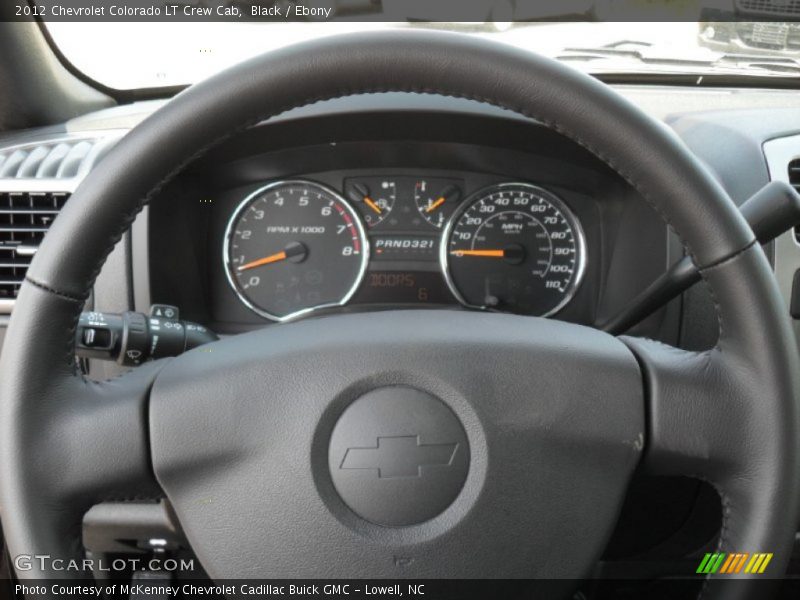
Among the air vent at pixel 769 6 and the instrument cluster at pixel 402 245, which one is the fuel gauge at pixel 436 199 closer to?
the instrument cluster at pixel 402 245

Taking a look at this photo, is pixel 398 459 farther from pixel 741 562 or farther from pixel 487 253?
pixel 487 253

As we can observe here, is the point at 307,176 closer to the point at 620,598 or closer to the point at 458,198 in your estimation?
the point at 458,198

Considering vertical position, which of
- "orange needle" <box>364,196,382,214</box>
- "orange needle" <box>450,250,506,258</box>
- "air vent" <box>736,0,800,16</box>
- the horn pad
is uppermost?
"air vent" <box>736,0,800,16</box>

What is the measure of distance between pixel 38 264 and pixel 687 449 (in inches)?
28.9

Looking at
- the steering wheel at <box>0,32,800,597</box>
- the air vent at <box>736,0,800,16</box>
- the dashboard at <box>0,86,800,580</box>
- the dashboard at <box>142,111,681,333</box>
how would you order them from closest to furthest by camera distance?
the steering wheel at <box>0,32,800,597</box> < the dashboard at <box>0,86,800,580</box> < the dashboard at <box>142,111,681,333</box> < the air vent at <box>736,0,800,16</box>

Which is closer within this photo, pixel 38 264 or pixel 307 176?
pixel 38 264

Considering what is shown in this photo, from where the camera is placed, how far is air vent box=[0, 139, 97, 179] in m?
1.82

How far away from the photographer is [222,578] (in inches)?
40.9

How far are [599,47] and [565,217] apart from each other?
464 millimetres

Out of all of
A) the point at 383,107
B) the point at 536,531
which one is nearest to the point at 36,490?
the point at 536,531

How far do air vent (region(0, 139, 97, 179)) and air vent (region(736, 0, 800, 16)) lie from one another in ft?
4.90

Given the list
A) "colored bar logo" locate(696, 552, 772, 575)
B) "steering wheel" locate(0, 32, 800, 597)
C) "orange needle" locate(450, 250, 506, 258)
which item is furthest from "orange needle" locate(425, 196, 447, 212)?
"colored bar logo" locate(696, 552, 772, 575)

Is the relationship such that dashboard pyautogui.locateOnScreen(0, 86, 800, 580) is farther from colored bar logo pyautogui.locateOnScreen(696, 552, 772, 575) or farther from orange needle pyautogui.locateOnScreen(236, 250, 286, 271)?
colored bar logo pyautogui.locateOnScreen(696, 552, 772, 575)

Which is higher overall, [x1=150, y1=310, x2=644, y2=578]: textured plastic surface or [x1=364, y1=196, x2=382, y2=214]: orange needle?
[x1=150, y1=310, x2=644, y2=578]: textured plastic surface
